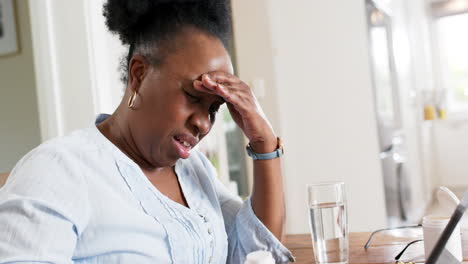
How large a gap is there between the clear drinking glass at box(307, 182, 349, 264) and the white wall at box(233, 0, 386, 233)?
207cm

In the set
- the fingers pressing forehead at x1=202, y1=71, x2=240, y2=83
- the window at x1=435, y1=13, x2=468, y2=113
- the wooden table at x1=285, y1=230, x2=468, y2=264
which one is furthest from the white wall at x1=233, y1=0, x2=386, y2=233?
the window at x1=435, y1=13, x2=468, y2=113

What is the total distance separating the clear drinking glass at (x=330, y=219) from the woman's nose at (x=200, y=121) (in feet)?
0.76

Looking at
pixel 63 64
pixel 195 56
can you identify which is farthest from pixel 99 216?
pixel 63 64

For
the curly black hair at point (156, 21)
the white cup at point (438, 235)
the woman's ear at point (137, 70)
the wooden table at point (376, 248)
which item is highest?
the curly black hair at point (156, 21)

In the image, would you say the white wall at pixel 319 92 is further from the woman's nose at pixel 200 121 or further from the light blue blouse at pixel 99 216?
the woman's nose at pixel 200 121

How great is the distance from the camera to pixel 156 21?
0.96 meters

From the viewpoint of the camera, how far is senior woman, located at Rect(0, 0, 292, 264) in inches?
28.4

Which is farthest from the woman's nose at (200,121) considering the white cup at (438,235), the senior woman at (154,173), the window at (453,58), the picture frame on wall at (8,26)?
the window at (453,58)

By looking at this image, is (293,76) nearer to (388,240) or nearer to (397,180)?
(397,180)

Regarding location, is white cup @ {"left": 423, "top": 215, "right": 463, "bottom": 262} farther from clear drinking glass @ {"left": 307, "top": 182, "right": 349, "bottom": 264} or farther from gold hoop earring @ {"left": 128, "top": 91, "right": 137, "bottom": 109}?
gold hoop earring @ {"left": 128, "top": 91, "right": 137, "bottom": 109}

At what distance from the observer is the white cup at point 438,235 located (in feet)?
2.71

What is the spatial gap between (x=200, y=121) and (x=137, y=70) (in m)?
0.17

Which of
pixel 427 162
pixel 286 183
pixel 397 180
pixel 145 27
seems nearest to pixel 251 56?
pixel 286 183

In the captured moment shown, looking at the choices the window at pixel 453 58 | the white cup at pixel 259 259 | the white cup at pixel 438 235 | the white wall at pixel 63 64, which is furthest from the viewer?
the window at pixel 453 58
